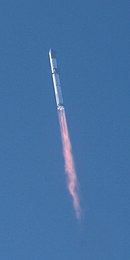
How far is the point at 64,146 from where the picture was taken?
4000cm

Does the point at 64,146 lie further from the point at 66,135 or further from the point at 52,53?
the point at 52,53

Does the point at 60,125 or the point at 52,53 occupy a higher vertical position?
the point at 52,53

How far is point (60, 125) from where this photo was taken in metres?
39.8

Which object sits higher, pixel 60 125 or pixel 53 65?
pixel 53 65

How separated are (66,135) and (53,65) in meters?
3.33

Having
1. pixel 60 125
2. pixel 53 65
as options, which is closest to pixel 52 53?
pixel 53 65

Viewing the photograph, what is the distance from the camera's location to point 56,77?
133 ft

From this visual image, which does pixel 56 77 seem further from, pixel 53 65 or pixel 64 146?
pixel 64 146

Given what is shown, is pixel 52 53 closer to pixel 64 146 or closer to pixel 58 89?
pixel 58 89

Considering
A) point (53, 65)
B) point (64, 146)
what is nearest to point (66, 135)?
point (64, 146)

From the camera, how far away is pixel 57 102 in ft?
131

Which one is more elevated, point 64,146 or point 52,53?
point 52,53

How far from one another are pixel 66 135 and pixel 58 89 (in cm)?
214

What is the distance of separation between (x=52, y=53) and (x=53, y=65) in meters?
0.56
